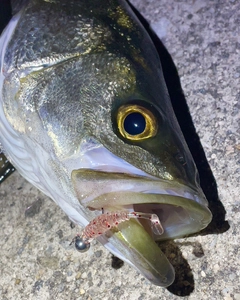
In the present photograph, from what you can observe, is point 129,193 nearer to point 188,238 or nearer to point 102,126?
point 102,126

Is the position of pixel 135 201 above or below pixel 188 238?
above

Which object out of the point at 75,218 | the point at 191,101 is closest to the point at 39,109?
the point at 75,218

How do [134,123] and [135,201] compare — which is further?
[134,123]

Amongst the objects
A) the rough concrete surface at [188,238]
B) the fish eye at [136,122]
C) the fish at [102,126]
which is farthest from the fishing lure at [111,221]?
the rough concrete surface at [188,238]

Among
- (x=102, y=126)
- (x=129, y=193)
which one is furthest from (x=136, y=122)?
(x=129, y=193)

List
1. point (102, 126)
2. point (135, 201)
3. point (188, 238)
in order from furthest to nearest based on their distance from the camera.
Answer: point (188, 238) < point (102, 126) < point (135, 201)
